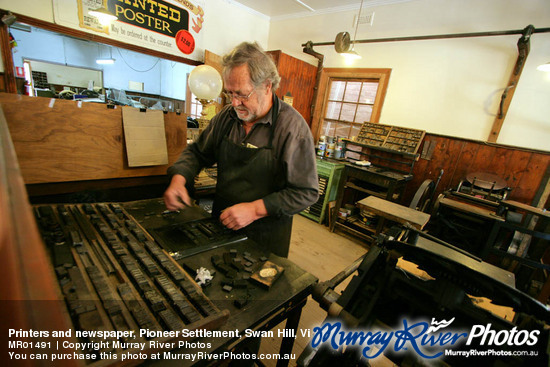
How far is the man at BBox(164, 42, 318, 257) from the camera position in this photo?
4.14 ft

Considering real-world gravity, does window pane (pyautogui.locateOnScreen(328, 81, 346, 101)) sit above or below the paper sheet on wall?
above

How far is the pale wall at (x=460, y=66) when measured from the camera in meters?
2.80

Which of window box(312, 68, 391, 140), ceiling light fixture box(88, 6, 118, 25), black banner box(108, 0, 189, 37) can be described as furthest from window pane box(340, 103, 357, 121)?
ceiling light fixture box(88, 6, 118, 25)

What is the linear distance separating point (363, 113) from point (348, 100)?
1.25ft

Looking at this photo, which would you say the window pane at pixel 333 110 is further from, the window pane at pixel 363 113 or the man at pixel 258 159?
the man at pixel 258 159

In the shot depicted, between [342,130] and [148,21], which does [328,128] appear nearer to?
[342,130]

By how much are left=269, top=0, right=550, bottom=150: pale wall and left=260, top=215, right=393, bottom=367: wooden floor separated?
2.02 m

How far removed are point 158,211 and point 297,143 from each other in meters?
0.84

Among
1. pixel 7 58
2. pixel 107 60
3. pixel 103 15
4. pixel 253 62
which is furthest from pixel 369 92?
pixel 107 60

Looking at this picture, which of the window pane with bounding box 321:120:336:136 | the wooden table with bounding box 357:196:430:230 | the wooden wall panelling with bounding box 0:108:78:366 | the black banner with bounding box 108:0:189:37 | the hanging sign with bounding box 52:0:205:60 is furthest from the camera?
the window pane with bounding box 321:120:336:136

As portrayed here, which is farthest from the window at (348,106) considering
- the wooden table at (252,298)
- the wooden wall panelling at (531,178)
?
the wooden table at (252,298)

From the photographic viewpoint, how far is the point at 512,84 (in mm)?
2871

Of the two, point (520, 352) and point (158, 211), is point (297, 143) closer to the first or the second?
point (158, 211)

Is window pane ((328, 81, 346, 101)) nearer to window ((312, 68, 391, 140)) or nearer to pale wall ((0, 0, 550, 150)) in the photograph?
window ((312, 68, 391, 140))
